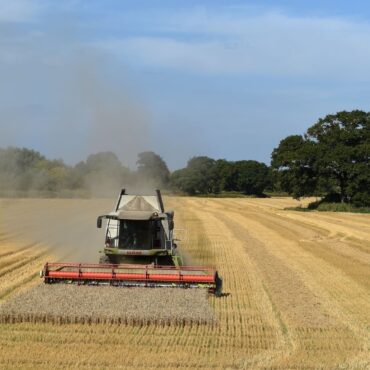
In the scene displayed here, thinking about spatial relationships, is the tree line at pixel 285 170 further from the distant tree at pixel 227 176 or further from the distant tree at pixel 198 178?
the distant tree at pixel 227 176

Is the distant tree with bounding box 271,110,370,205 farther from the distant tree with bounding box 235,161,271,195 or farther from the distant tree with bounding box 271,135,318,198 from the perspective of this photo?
the distant tree with bounding box 235,161,271,195

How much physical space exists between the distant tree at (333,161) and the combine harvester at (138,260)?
41.7 m

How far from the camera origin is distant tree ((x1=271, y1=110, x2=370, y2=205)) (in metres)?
57.3

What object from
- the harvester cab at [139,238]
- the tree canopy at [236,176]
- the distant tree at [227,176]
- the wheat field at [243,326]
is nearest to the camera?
the wheat field at [243,326]

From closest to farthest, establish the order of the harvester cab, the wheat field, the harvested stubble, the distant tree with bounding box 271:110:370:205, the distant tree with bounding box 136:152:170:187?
the wheat field → the harvested stubble → the harvester cab → the distant tree with bounding box 136:152:170:187 → the distant tree with bounding box 271:110:370:205

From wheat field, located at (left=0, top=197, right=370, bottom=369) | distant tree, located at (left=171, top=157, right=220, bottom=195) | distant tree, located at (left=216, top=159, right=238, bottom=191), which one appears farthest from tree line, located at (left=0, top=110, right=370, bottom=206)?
distant tree, located at (left=216, top=159, right=238, bottom=191)

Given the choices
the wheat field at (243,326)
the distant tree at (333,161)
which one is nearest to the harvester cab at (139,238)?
the wheat field at (243,326)

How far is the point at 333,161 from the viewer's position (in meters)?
57.4

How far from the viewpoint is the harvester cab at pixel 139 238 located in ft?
55.4

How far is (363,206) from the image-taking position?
59.2 m

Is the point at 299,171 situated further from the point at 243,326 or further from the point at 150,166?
the point at 243,326

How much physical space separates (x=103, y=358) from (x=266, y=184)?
Result: 12760 cm

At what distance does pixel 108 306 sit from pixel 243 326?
2.87 metres

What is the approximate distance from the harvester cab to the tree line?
45.2 ft
